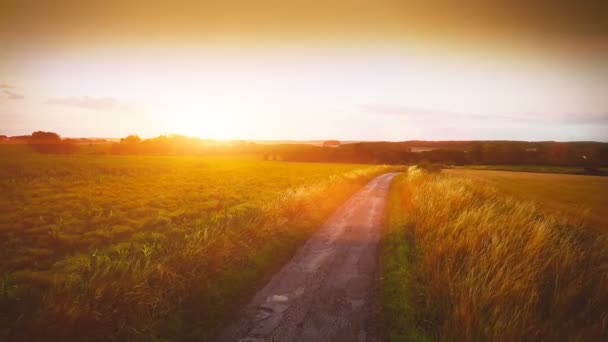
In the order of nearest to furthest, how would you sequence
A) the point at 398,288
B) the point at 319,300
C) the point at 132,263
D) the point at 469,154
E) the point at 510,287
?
the point at 510,287 → the point at 319,300 → the point at 398,288 → the point at 132,263 → the point at 469,154

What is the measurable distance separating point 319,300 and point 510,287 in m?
3.77

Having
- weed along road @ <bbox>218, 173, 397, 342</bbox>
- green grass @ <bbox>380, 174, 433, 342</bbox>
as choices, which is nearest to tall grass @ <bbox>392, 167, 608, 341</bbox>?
green grass @ <bbox>380, 174, 433, 342</bbox>

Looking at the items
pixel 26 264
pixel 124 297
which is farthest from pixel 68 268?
pixel 124 297

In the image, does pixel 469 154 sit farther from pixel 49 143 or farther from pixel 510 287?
pixel 49 143

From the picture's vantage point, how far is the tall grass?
14.0ft

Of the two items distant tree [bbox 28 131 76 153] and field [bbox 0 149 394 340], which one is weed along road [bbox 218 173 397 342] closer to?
field [bbox 0 149 394 340]

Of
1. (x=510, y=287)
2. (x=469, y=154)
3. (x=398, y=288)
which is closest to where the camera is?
(x=510, y=287)

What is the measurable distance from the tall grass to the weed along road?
1126 mm

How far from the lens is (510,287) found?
201 inches

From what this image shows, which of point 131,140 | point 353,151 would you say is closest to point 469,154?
point 353,151

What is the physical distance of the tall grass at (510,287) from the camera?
14.0 feet

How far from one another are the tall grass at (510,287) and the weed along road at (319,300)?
113 centimetres

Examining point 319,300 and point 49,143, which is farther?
point 49,143

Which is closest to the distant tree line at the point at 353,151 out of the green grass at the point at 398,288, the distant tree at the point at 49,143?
Answer: the distant tree at the point at 49,143
